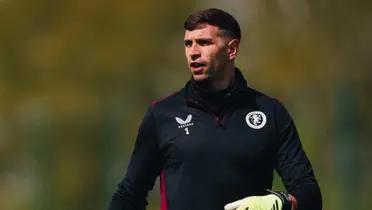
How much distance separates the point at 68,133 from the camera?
20016 millimetres

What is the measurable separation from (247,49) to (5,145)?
531 cm

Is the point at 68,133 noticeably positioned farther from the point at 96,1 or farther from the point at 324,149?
the point at 324,149

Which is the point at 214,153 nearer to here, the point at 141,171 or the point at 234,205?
the point at 234,205

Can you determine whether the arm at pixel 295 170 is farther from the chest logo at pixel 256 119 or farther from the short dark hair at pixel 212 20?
the short dark hair at pixel 212 20

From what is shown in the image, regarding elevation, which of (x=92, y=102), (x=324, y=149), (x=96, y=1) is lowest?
(x=324, y=149)

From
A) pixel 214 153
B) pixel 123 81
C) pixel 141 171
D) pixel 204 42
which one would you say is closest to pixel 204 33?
pixel 204 42

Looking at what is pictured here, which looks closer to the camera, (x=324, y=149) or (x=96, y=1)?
(x=324, y=149)

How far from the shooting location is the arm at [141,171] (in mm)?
4629

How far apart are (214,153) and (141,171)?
372 mm

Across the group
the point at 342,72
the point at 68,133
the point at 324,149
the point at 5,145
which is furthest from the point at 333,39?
the point at 5,145

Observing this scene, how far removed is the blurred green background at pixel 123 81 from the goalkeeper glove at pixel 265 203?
14413mm

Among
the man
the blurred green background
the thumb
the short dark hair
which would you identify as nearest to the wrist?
the man

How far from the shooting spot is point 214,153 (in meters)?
4.48

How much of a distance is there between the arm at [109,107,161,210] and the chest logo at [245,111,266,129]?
1.41 ft
